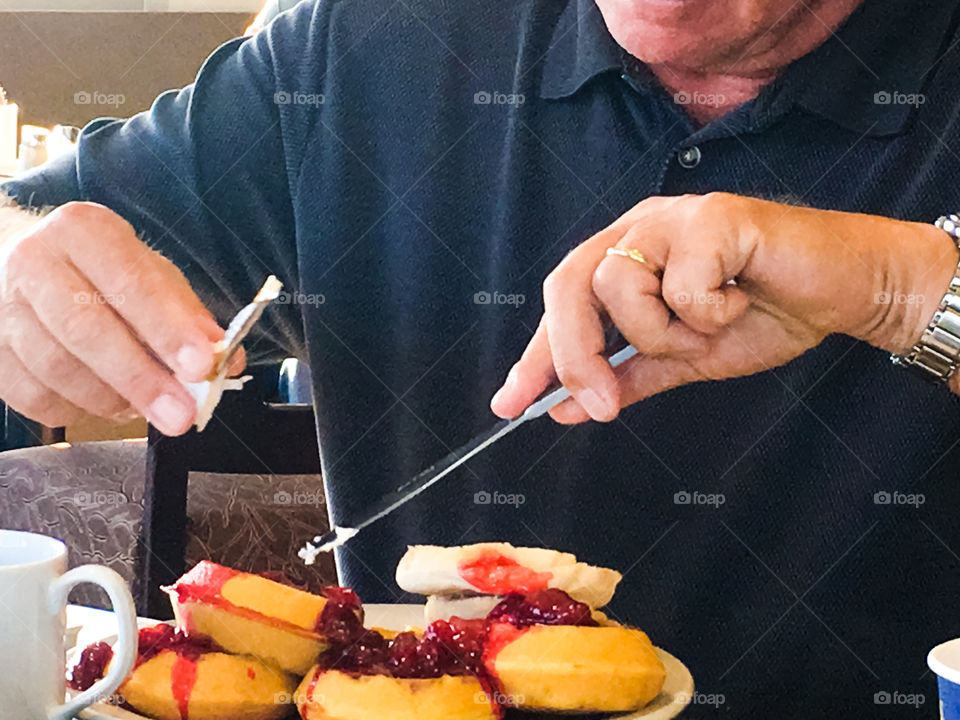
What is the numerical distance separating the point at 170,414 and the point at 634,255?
33cm

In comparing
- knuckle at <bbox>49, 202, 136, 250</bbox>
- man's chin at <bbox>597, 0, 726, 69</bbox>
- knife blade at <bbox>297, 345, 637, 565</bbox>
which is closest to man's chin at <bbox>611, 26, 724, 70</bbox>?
man's chin at <bbox>597, 0, 726, 69</bbox>

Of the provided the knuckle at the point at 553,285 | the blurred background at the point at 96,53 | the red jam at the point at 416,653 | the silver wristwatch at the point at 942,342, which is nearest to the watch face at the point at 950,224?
the silver wristwatch at the point at 942,342

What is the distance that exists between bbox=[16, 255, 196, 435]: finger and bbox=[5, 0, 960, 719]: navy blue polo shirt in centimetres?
8

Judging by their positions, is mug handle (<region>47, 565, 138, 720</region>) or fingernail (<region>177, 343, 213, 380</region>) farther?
fingernail (<region>177, 343, 213, 380</region>)

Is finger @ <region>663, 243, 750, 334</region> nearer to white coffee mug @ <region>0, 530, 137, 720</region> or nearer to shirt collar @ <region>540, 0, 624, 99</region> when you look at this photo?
shirt collar @ <region>540, 0, 624, 99</region>

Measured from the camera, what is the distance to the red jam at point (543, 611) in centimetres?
51

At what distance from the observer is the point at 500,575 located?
1.82ft

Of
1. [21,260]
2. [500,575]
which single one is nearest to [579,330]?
[500,575]

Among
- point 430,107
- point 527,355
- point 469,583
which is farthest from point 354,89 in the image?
point 469,583

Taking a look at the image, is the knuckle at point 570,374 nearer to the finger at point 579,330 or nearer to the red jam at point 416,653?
the finger at point 579,330

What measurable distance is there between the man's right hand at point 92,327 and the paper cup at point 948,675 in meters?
0.46

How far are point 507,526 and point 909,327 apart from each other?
0.30m

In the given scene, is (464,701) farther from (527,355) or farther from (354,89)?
(354,89)

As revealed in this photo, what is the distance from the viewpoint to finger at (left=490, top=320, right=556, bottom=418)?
663 millimetres
